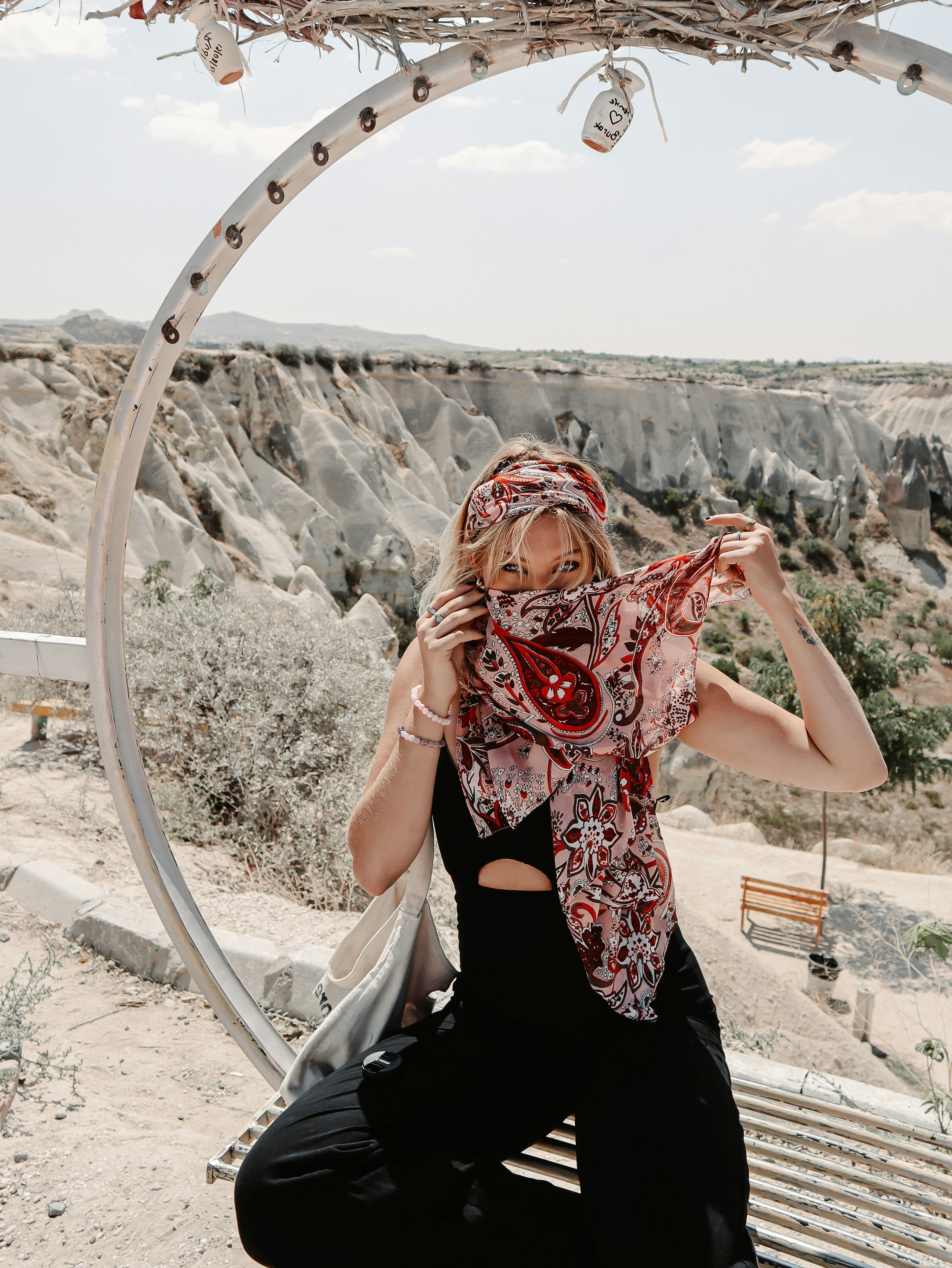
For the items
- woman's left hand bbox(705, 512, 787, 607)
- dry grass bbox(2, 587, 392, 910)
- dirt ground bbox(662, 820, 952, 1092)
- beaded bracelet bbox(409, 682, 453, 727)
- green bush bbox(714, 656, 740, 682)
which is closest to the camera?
woman's left hand bbox(705, 512, 787, 607)

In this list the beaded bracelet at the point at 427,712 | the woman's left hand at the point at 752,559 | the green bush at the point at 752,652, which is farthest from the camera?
A: the green bush at the point at 752,652

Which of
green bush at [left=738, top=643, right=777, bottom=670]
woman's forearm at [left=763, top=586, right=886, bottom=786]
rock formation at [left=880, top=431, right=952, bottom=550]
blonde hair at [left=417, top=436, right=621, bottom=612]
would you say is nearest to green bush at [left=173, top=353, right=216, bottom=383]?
green bush at [left=738, top=643, right=777, bottom=670]

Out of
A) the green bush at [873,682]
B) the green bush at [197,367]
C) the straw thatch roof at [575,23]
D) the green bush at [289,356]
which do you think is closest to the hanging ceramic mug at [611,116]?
the straw thatch roof at [575,23]

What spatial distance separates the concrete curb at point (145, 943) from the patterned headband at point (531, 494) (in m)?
1.81

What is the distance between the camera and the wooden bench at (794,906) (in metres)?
9.17

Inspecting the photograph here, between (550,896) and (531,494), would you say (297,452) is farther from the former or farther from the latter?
(550,896)

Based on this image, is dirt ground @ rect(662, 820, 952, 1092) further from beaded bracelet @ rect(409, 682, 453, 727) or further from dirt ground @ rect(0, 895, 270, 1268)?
beaded bracelet @ rect(409, 682, 453, 727)

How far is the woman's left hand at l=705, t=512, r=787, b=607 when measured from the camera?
142 centimetres

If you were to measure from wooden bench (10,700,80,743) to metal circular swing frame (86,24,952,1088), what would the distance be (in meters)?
3.06

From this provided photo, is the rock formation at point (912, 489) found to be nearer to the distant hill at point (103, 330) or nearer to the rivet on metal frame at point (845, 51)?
the distant hill at point (103, 330)

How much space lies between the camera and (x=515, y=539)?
5.23 feet

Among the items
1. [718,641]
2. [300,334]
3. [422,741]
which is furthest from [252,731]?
[300,334]

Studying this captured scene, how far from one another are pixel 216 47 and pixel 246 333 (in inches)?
5435

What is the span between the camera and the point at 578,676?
1626 mm
